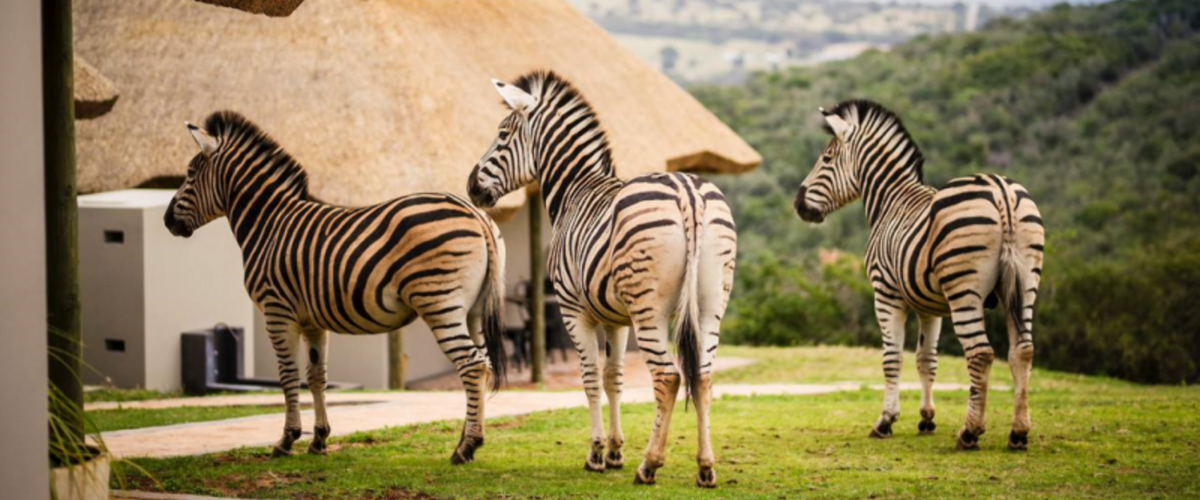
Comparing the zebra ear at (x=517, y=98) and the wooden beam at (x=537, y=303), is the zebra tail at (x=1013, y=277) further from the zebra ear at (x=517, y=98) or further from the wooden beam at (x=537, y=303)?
the wooden beam at (x=537, y=303)

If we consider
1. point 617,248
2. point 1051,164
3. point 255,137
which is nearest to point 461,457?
point 617,248

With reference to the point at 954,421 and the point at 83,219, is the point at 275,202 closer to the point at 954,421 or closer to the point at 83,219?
the point at 954,421

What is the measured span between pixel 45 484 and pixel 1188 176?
29694mm

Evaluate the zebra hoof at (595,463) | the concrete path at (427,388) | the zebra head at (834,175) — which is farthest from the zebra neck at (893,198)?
the concrete path at (427,388)

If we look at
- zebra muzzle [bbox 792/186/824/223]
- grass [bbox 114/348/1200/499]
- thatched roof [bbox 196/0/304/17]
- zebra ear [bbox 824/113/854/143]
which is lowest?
grass [bbox 114/348/1200/499]

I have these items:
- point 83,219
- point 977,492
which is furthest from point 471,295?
point 83,219

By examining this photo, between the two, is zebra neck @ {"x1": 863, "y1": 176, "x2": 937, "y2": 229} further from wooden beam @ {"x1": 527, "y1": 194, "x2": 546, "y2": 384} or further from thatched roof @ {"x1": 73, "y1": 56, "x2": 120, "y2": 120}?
thatched roof @ {"x1": 73, "y1": 56, "x2": 120, "y2": 120}

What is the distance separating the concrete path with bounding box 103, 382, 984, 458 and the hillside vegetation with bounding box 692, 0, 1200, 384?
8.17m

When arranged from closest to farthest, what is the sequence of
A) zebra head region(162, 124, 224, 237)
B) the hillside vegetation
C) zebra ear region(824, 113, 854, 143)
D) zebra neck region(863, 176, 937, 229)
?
zebra head region(162, 124, 224, 237) < zebra neck region(863, 176, 937, 229) < zebra ear region(824, 113, 854, 143) < the hillside vegetation

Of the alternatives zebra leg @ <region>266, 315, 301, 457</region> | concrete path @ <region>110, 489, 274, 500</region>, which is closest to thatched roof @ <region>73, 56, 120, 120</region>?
zebra leg @ <region>266, 315, 301, 457</region>

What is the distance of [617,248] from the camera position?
6520 millimetres

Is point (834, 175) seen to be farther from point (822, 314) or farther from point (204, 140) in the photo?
point (822, 314)

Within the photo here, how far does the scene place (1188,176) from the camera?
29516mm

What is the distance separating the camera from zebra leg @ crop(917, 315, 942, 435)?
27.9 feet
